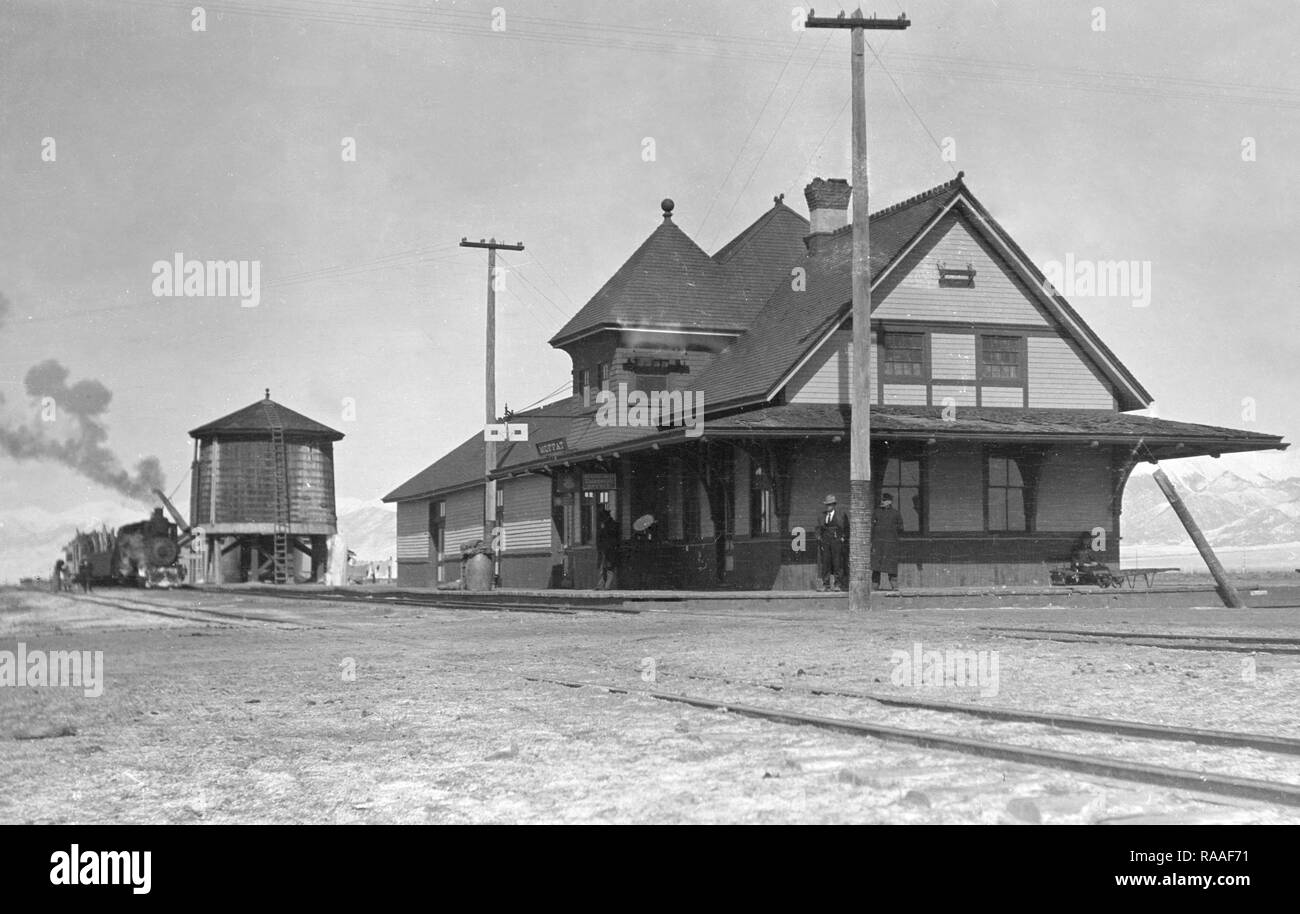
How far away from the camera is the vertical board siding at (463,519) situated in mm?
44344

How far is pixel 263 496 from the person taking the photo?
203 feet

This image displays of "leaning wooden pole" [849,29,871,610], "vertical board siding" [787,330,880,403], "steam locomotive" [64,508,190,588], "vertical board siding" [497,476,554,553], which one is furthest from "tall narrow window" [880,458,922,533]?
"steam locomotive" [64,508,190,588]

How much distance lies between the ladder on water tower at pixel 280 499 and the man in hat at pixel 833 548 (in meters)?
39.1

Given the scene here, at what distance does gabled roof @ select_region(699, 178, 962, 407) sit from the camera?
28734 mm

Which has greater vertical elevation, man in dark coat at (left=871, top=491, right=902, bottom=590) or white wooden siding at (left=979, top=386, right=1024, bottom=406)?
white wooden siding at (left=979, top=386, right=1024, bottom=406)

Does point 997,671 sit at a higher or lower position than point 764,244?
lower

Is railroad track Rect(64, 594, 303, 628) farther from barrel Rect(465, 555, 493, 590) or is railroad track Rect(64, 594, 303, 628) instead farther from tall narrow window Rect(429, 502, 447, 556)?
tall narrow window Rect(429, 502, 447, 556)

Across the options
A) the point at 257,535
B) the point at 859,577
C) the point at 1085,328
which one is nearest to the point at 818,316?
the point at 1085,328

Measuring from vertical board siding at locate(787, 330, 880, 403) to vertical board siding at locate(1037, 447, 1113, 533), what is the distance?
4471 millimetres

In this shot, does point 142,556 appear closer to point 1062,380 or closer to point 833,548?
point 833,548

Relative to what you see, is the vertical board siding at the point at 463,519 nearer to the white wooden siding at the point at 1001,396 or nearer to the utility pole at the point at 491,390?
the utility pole at the point at 491,390
